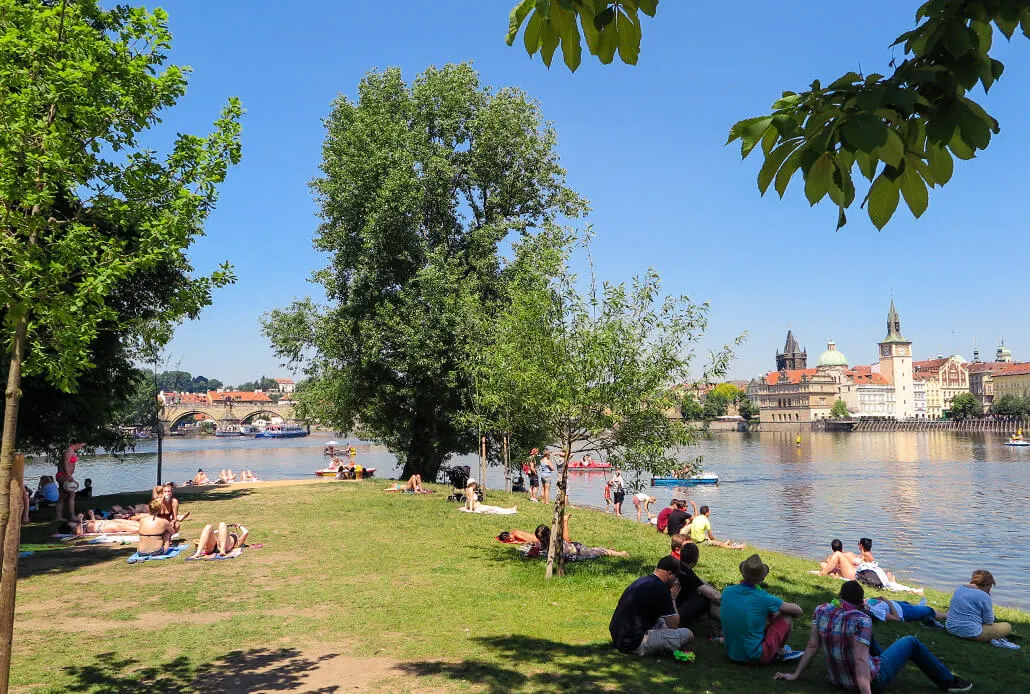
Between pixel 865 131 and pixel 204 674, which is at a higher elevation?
pixel 865 131

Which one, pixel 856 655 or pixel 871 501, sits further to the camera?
pixel 871 501

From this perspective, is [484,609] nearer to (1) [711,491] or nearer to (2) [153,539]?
(2) [153,539]

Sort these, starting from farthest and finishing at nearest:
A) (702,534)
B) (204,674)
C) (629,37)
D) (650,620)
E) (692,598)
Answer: (702,534) < (692,598) < (650,620) < (204,674) < (629,37)

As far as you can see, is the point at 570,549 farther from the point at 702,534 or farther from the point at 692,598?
the point at 702,534

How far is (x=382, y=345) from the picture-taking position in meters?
30.3

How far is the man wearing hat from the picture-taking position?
9.53 m

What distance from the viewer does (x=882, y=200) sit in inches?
113

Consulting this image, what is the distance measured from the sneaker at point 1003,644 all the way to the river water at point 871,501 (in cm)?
965

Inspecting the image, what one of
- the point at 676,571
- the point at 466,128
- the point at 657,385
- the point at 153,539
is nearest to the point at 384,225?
the point at 466,128

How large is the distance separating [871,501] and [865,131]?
45983 millimetres

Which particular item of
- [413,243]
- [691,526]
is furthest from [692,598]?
[413,243]

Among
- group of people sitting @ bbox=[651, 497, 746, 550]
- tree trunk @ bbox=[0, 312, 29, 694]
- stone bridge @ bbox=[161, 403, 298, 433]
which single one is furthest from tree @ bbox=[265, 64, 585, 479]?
stone bridge @ bbox=[161, 403, 298, 433]

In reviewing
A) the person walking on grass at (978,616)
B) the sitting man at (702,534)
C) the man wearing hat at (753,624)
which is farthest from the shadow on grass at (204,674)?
the sitting man at (702,534)

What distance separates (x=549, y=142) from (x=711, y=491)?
87.0ft
